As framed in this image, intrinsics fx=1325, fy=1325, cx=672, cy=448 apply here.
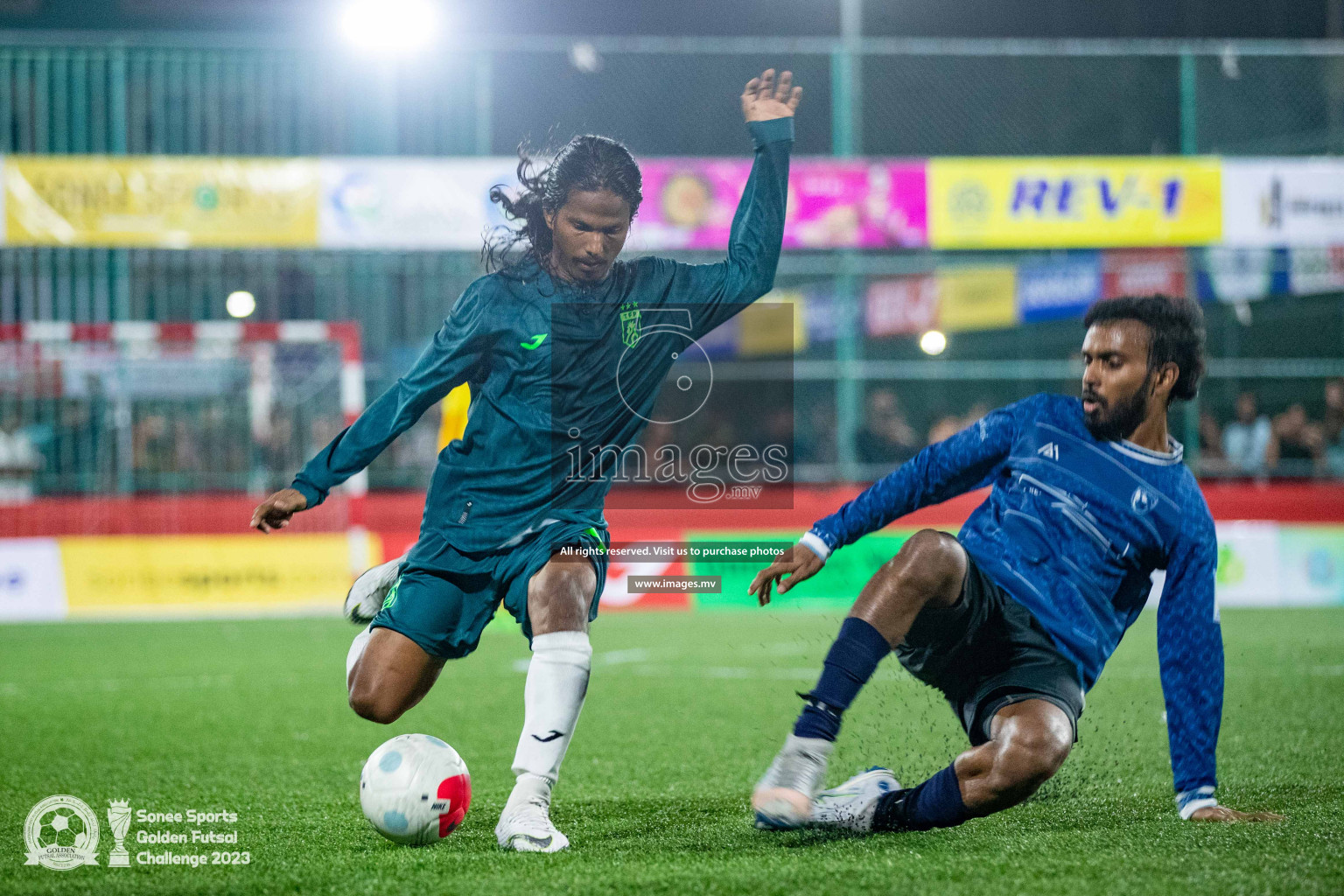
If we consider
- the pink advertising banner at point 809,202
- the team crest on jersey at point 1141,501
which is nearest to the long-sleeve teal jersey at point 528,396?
the team crest on jersey at point 1141,501

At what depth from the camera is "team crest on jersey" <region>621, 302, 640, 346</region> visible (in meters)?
3.86

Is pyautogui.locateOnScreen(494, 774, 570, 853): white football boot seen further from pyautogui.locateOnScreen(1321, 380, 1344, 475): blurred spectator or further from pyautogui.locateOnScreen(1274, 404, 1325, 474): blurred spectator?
pyautogui.locateOnScreen(1321, 380, 1344, 475): blurred spectator

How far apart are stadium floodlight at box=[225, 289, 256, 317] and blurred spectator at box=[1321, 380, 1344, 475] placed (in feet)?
33.0

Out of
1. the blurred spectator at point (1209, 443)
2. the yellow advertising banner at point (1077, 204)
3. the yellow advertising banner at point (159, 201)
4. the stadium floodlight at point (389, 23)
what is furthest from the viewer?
the stadium floodlight at point (389, 23)

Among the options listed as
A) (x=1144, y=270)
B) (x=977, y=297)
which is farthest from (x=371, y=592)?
→ (x=977, y=297)

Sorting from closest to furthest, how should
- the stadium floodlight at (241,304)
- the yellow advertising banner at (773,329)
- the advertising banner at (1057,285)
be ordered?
the stadium floodlight at (241,304) → the advertising banner at (1057,285) → the yellow advertising banner at (773,329)

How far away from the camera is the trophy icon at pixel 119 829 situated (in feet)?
10.9

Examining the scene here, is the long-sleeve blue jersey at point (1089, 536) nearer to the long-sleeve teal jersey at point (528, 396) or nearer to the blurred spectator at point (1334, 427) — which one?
the long-sleeve teal jersey at point (528, 396)

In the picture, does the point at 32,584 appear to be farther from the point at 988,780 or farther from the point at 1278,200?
the point at 1278,200

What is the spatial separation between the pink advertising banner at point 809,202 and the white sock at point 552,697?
9.02 meters

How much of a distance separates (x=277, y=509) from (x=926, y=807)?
6.12 ft

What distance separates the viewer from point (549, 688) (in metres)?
3.46

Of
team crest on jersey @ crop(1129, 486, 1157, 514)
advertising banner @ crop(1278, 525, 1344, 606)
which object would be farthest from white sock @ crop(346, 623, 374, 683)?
advertising banner @ crop(1278, 525, 1344, 606)

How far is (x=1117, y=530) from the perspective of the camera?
11.1 feet
